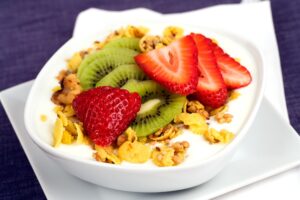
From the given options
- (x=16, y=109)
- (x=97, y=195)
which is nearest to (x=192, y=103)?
(x=97, y=195)

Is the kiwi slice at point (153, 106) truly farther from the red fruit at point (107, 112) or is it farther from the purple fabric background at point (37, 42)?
the purple fabric background at point (37, 42)

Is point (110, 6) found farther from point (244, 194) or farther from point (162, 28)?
point (244, 194)

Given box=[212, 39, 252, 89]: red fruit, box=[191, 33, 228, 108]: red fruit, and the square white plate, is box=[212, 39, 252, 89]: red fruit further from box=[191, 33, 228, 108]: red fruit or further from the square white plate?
the square white plate

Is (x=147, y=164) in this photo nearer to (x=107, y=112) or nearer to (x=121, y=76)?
(x=107, y=112)

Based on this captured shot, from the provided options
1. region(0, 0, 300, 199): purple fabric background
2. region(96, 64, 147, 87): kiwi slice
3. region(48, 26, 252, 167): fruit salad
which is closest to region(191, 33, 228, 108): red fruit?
region(48, 26, 252, 167): fruit salad

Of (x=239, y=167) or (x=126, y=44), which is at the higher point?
(x=126, y=44)

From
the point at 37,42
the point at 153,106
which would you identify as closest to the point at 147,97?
the point at 153,106

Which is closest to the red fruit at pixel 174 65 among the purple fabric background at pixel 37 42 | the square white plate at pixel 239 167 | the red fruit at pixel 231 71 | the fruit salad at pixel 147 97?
the fruit salad at pixel 147 97
